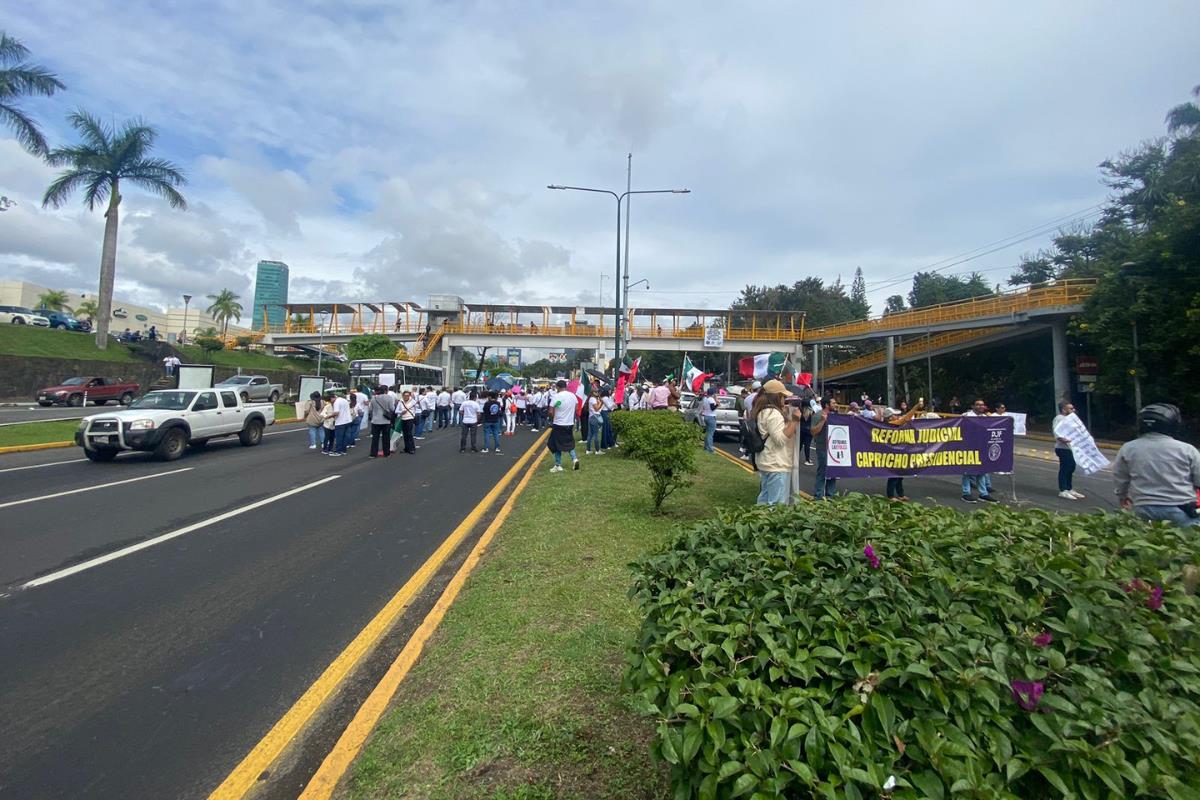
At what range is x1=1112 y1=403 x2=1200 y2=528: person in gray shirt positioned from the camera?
449 cm

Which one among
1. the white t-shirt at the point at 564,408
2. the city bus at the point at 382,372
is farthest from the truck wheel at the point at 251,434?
the city bus at the point at 382,372

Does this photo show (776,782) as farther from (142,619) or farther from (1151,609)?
(142,619)

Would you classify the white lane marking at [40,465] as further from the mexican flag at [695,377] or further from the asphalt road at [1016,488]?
the mexican flag at [695,377]

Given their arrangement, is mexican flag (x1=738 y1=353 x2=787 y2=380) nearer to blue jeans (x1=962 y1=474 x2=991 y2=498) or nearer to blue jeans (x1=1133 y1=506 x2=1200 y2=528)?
blue jeans (x1=962 y1=474 x2=991 y2=498)

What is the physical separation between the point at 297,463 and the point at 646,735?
1208cm

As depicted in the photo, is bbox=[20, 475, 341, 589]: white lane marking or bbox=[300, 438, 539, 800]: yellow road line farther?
bbox=[20, 475, 341, 589]: white lane marking

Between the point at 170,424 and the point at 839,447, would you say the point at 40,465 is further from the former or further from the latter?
the point at 839,447

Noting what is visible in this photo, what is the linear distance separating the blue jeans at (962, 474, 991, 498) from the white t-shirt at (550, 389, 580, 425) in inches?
265

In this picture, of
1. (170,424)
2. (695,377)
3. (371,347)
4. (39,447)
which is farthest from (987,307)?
(371,347)

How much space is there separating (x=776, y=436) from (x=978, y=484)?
5.91 meters

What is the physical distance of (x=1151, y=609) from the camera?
1.97 meters

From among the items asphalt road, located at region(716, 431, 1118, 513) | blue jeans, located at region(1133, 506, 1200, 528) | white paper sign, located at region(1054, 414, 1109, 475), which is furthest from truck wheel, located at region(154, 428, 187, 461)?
white paper sign, located at region(1054, 414, 1109, 475)

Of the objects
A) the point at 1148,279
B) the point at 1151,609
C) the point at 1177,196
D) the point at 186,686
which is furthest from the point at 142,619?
the point at 1177,196

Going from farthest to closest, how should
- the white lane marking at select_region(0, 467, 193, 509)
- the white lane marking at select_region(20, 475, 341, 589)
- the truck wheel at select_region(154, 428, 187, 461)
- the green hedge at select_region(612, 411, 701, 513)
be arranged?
1. the truck wheel at select_region(154, 428, 187, 461)
2. the white lane marking at select_region(0, 467, 193, 509)
3. the green hedge at select_region(612, 411, 701, 513)
4. the white lane marking at select_region(20, 475, 341, 589)
